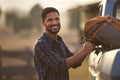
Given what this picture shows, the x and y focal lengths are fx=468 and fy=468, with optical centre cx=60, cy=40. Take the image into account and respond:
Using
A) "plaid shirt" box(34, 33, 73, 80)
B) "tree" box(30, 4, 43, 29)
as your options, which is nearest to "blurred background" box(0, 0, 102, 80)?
"tree" box(30, 4, 43, 29)

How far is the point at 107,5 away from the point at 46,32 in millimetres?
893

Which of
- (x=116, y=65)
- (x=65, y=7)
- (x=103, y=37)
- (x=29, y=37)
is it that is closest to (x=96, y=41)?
(x=103, y=37)

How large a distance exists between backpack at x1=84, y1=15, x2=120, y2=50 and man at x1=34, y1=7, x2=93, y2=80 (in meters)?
0.28

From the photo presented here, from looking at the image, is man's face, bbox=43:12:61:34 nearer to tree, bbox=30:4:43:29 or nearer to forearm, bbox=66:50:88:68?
forearm, bbox=66:50:88:68

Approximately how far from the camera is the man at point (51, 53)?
4156 mm

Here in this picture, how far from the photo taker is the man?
4.16 metres

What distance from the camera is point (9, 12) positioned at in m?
15.5

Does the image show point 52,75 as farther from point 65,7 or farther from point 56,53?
point 65,7

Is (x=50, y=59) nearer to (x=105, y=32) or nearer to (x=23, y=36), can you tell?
(x=105, y=32)

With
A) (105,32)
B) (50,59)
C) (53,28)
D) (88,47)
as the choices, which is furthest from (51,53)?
(105,32)

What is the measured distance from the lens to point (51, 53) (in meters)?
4.19

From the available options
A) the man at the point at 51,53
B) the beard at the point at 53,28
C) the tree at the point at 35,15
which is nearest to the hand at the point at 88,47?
the man at the point at 51,53

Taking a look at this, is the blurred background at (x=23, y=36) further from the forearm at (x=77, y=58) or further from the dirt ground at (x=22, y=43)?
the forearm at (x=77, y=58)

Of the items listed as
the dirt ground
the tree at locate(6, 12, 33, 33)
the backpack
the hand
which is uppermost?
the backpack
